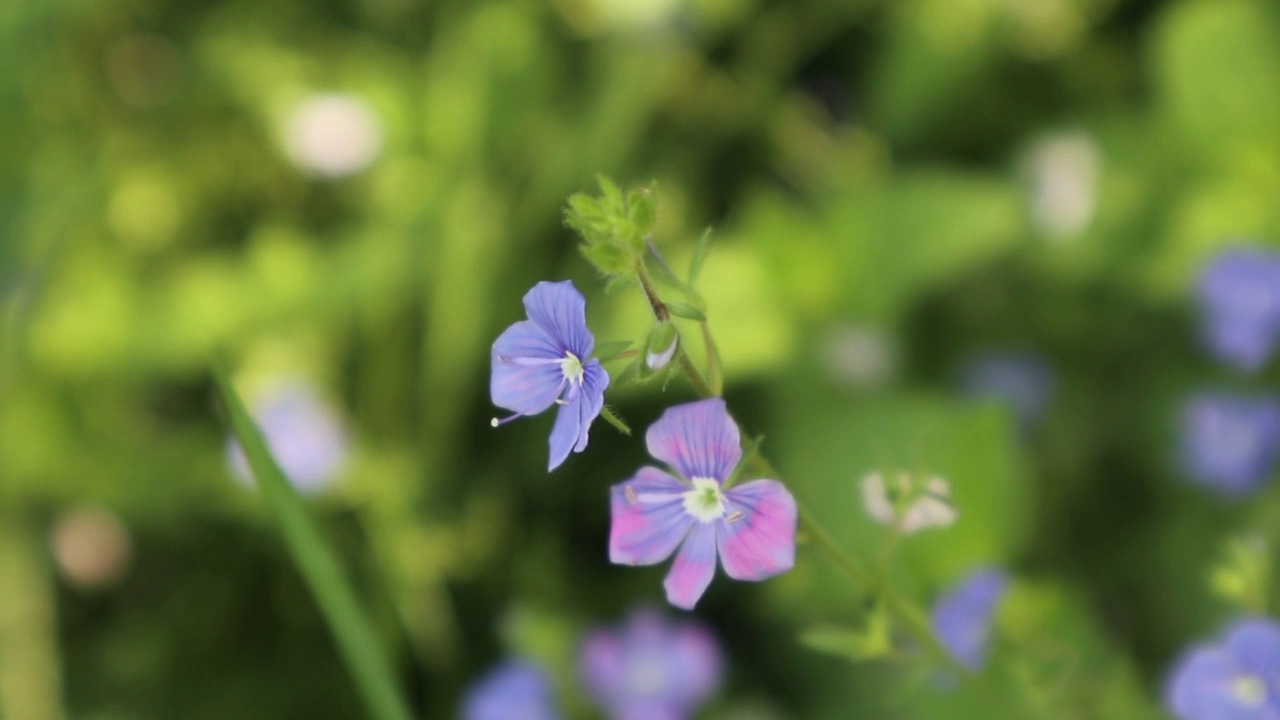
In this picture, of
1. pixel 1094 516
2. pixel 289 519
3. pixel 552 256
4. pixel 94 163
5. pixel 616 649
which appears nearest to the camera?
pixel 289 519

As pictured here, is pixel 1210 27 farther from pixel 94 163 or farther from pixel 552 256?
pixel 94 163

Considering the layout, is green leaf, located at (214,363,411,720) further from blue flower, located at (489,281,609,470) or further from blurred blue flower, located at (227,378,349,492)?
blurred blue flower, located at (227,378,349,492)

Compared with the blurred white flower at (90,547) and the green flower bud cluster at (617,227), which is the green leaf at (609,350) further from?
the blurred white flower at (90,547)

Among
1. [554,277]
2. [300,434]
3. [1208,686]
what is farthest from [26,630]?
[1208,686]

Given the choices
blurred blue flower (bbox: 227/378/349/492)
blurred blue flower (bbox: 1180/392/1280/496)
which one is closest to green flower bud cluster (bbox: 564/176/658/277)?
blurred blue flower (bbox: 1180/392/1280/496)

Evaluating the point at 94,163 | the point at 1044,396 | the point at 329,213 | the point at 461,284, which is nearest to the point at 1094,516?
the point at 1044,396

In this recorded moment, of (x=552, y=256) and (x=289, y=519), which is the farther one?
(x=552, y=256)
